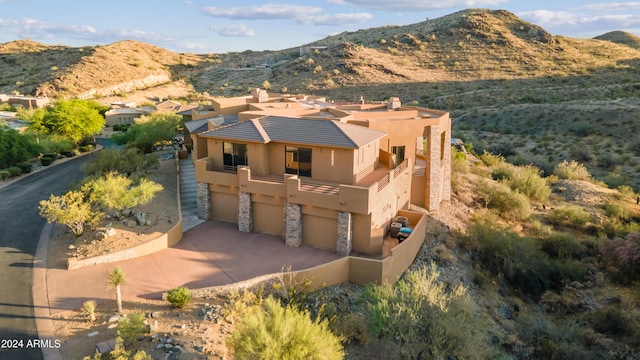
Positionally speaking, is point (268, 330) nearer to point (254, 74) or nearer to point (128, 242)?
point (128, 242)

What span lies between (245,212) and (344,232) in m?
5.40

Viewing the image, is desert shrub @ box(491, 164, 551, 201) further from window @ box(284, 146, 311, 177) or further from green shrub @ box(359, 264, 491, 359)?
green shrub @ box(359, 264, 491, 359)

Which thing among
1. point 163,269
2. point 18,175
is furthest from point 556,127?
point 18,175

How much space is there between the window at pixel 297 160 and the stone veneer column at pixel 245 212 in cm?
248

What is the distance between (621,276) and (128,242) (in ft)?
83.9

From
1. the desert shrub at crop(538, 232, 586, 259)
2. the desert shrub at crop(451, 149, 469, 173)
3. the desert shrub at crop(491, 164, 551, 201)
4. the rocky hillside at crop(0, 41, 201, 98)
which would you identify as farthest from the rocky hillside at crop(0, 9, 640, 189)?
the desert shrub at crop(538, 232, 586, 259)

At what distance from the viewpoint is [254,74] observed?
3629 inches

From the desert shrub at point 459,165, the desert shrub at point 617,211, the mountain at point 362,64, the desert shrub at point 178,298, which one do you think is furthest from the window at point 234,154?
the mountain at point 362,64

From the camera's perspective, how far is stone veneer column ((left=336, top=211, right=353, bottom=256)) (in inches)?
813

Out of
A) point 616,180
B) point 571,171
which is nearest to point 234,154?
point 571,171

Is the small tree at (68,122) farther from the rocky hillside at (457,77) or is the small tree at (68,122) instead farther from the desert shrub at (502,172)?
the desert shrub at (502,172)

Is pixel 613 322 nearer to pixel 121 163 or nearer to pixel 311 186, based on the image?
pixel 311 186

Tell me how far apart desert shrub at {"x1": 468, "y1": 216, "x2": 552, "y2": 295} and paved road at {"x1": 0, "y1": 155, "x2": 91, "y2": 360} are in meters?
21.4

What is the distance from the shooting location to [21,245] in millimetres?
22172
